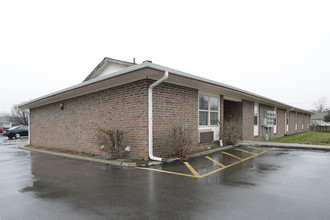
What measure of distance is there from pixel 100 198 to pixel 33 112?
13172 mm

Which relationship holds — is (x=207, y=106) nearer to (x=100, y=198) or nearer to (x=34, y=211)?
(x=100, y=198)

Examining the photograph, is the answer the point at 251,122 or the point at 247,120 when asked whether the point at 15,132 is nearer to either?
the point at 247,120

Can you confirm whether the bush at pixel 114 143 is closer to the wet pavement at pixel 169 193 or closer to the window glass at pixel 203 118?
the wet pavement at pixel 169 193

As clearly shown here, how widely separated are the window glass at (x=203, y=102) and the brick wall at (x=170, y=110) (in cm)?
58

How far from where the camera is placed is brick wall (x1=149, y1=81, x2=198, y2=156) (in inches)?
270

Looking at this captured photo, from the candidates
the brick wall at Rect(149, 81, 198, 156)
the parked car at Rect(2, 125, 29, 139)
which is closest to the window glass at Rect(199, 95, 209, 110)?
the brick wall at Rect(149, 81, 198, 156)

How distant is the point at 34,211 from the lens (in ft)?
10.2

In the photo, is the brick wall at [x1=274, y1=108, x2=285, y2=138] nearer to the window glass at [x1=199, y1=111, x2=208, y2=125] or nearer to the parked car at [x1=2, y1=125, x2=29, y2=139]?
the window glass at [x1=199, y1=111, x2=208, y2=125]

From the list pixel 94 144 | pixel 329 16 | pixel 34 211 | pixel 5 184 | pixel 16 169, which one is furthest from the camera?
pixel 329 16

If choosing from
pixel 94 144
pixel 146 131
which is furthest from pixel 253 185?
pixel 94 144

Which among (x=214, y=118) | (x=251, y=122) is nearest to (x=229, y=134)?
(x=214, y=118)

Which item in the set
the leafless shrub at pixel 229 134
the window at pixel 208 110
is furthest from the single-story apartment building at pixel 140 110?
the leafless shrub at pixel 229 134

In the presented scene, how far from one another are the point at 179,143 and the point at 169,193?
3.07m

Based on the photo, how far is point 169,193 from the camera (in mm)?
3762
